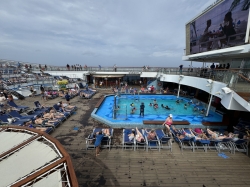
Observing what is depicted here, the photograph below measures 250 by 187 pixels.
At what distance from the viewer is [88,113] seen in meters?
11.2

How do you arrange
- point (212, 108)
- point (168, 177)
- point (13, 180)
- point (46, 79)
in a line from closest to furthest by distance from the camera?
point (13, 180)
point (168, 177)
point (212, 108)
point (46, 79)

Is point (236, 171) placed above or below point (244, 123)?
below

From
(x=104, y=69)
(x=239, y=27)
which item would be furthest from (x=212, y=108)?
(x=104, y=69)

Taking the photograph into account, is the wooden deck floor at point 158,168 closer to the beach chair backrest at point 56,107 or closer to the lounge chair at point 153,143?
the lounge chair at point 153,143

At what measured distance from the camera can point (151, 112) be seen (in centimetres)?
1353

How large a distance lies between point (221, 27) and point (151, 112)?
10846 millimetres

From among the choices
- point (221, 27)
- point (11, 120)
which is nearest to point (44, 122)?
point (11, 120)

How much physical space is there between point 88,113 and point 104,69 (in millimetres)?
16794

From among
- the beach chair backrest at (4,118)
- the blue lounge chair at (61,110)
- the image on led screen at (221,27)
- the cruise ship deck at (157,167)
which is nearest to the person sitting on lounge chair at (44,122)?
the blue lounge chair at (61,110)

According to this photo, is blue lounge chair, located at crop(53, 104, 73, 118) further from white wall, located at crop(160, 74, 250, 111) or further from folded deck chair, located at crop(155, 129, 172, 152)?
white wall, located at crop(160, 74, 250, 111)

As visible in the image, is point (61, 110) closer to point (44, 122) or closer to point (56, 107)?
point (56, 107)

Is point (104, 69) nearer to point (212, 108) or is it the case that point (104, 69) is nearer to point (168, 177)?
point (212, 108)

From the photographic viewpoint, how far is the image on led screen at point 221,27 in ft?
33.3

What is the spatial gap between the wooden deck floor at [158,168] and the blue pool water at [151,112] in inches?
140
